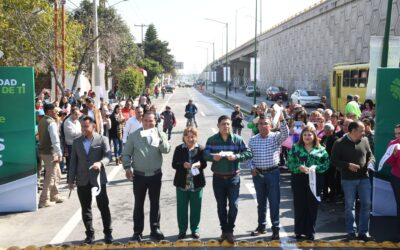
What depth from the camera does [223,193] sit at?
6746 mm

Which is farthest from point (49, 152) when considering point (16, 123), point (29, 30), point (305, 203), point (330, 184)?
point (29, 30)

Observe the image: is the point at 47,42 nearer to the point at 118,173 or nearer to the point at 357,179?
the point at 118,173

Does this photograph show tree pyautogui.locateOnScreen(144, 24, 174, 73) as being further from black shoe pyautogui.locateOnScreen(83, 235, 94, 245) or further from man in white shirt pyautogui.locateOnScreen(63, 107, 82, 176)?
black shoe pyautogui.locateOnScreen(83, 235, 94, 245)

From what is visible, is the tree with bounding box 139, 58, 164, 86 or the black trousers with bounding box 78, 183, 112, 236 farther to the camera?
the tree with bounding box 139, 58, 164, 86

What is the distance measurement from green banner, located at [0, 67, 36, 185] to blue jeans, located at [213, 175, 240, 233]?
11.7 feet

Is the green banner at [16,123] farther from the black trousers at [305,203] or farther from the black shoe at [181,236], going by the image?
the black trousers at [305,203]

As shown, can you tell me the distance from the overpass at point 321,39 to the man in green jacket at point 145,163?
2533 cm

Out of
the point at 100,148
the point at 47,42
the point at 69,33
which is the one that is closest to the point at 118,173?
the point at 100,148

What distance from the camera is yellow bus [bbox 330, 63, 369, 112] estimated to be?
2528cm

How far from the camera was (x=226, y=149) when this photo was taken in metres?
6.63

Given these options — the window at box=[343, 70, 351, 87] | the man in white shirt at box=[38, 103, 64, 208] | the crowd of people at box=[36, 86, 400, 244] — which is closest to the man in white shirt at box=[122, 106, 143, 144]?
the man in white shirt at box=[38, 103, 64, 208]

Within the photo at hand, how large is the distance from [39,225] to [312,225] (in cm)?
424

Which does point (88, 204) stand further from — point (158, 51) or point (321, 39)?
point (158, 51)

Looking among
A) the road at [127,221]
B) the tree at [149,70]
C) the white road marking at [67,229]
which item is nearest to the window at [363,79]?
the road at [127,221]
